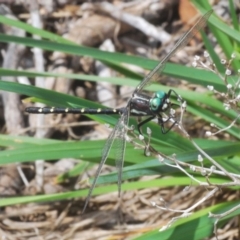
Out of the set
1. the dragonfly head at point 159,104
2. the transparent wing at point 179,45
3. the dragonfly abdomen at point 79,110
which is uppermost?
the transparent wing at point 179,45

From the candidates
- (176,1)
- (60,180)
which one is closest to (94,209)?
(60,180)

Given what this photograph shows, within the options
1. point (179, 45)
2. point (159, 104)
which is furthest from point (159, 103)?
point (179, 45)

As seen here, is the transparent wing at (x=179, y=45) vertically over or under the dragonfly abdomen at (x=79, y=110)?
over

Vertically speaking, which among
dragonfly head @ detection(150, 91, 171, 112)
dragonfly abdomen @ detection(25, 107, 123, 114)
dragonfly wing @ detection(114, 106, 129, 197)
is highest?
dragonfly abdomen @ detection(25, 107, 123, 114)

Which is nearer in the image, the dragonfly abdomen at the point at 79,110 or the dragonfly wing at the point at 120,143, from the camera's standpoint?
the dragonfly wing at the point at 120,143

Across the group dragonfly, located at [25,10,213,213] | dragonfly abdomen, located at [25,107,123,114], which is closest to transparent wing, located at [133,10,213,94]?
dragonfly, located at [25,10,213,213]

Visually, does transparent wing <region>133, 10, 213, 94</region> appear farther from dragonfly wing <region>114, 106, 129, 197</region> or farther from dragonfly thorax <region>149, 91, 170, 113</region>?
dragonfly wing <region>114, 106, 129, 197</region>

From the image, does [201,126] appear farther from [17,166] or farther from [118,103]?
[17,166]

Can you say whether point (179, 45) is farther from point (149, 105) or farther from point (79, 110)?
point (79, 110)

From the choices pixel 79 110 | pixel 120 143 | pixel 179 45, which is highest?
pixel 179 45

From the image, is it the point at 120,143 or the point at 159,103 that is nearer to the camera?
the point at 120,143

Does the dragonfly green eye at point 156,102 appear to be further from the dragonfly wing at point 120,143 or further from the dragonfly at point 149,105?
the dragonfly wing at point 120,143

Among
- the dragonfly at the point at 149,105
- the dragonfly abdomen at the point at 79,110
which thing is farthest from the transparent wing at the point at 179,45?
the dragonfly abdomen at the point at 79,110
